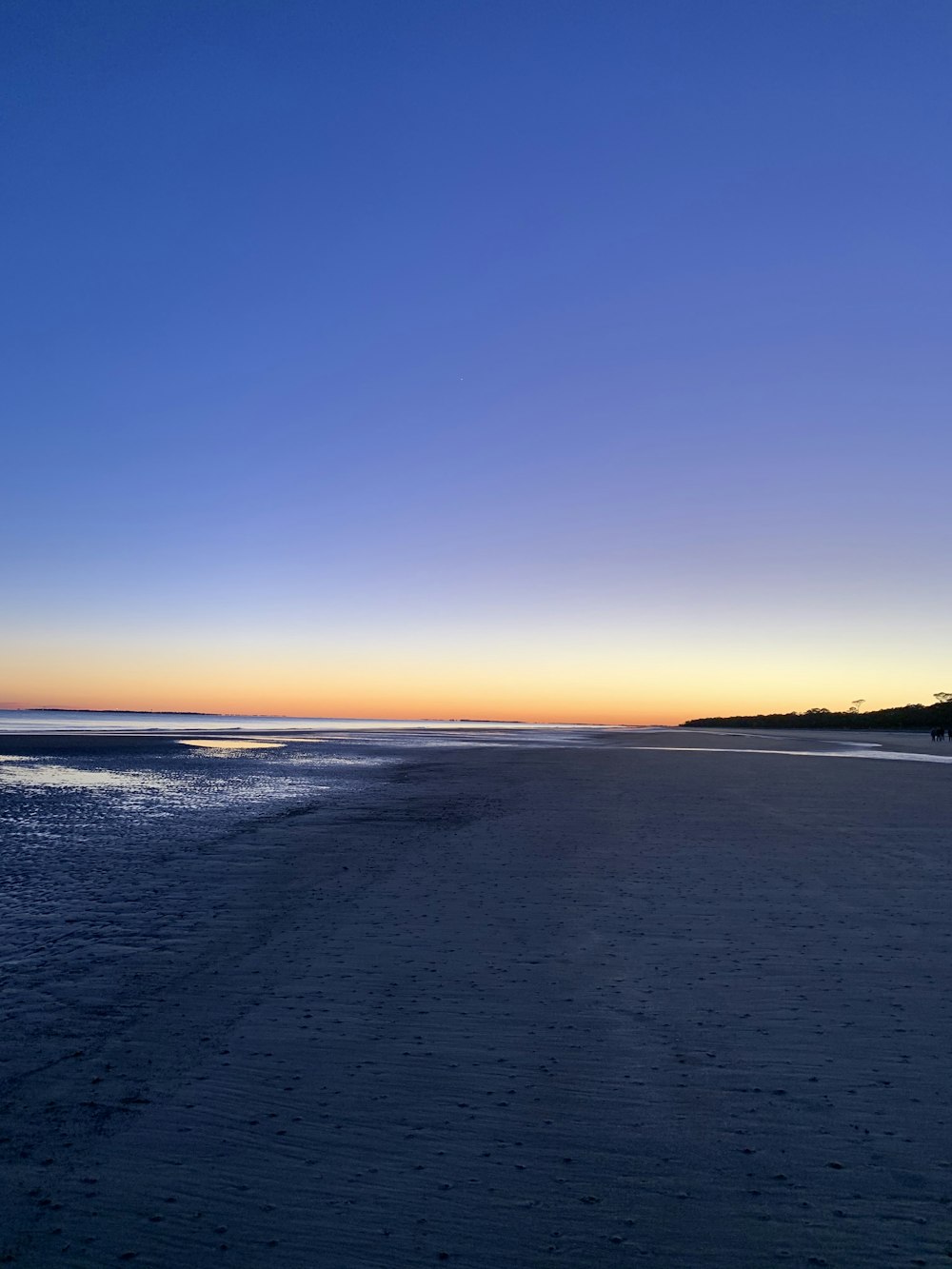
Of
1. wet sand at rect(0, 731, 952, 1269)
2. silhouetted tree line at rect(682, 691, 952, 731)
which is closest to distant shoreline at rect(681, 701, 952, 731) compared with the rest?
silhouetted tree line at rect(682, 691, 952, 731)

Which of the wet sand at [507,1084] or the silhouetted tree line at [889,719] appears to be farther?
the silhouetted tree line at [889,719]

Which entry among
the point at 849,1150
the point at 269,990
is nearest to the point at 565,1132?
the point at 849,1150

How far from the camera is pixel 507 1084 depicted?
5.29 metres

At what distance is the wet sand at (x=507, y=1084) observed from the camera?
12.7ft

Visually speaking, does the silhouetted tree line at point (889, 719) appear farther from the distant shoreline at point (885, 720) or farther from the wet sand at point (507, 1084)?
the wet sand at point (507, 1084)

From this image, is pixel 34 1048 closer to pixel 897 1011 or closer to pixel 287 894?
pixel 287 894

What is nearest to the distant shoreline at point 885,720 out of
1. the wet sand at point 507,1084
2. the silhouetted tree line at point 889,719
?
the silhouetted tree line at point 889,719

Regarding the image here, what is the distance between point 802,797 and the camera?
21016 millimetres

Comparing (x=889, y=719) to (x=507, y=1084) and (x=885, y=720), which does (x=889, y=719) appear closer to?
(x=885, y=720)

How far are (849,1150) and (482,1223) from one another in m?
2.24

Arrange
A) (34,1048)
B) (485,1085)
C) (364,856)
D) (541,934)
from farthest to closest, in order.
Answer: (364,856) → (541,934) → (34,1048) → (485,1085)

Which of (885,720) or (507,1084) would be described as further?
(885,720)

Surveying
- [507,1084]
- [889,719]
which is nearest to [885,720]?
[889,719]

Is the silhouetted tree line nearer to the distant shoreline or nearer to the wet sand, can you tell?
the distant shoreline
